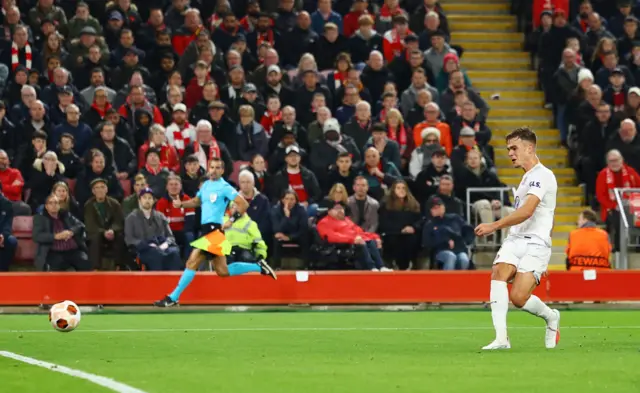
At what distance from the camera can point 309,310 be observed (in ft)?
69.5

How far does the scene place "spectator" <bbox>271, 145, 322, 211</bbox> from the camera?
901 inches

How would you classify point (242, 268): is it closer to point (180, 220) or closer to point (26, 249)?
point (180, 220)

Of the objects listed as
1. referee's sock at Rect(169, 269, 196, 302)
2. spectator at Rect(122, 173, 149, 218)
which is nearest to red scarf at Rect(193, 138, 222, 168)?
spectator at Rect(122, 173, 149, 218)

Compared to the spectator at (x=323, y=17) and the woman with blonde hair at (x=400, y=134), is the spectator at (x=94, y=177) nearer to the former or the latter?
the woman with blonde hair at (x=400, y=134)

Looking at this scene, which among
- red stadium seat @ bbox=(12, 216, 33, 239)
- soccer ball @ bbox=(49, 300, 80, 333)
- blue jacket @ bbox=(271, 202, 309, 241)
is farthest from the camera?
blue jacket @ bbox=(271, 202, 309, 241)

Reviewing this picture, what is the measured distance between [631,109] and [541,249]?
45.3 feet

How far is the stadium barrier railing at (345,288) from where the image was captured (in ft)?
68.3

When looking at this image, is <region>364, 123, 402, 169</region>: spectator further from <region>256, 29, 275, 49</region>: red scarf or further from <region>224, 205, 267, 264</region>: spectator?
<region>256, 29, 275, 49</region>: red scarf

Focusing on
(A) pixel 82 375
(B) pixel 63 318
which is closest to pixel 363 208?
(B) pixel 63 318

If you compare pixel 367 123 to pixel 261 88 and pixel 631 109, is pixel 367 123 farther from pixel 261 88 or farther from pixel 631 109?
pixel 631 109

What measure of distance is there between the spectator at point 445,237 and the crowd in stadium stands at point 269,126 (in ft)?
0.11

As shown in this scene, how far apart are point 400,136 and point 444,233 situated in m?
2.67

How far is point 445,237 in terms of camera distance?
2242 cm

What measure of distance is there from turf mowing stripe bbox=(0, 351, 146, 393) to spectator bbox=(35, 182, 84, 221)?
9497mm
